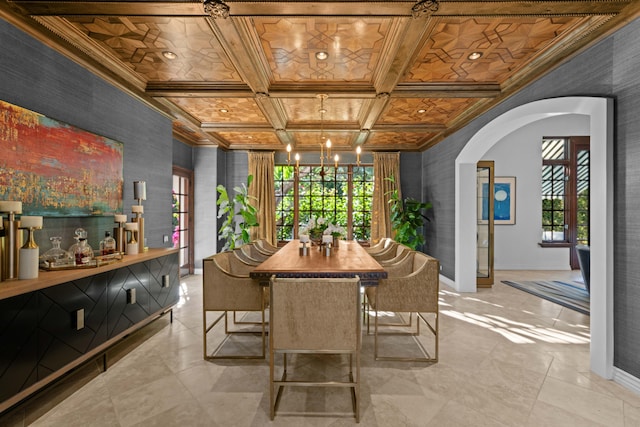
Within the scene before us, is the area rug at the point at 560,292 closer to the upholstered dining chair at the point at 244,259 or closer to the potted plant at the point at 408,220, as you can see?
the potted plant at the point at 408,220

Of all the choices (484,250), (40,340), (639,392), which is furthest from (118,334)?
(484,250)

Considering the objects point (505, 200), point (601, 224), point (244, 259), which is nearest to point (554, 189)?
point (505, 200)

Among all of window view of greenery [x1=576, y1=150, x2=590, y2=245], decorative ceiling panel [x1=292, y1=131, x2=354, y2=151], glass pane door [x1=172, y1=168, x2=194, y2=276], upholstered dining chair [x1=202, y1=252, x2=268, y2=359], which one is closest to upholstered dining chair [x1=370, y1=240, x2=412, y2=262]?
upholstered dining chair [x1=202, y1=252, x2=268, y2=359]

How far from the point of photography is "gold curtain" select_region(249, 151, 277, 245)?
680 centimetres

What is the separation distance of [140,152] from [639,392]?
17.2 feet

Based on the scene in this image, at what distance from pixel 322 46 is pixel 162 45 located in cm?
144

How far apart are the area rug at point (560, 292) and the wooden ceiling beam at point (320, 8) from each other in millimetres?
3721

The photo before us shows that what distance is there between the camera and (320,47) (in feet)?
8.87

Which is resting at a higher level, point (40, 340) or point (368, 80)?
point (368, 80)

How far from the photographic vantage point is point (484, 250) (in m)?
5.36

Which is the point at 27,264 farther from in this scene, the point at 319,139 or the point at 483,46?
the point at 319,139

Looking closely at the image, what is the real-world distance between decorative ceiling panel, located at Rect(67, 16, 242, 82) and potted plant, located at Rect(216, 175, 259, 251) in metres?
3.07

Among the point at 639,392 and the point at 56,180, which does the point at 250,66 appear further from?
→ the point at 639,392

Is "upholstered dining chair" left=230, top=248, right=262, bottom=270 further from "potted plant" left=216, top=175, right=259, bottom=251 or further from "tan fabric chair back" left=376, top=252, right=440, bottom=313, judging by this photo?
"potted plant" left=216, top=175, right=259, bottom=251
